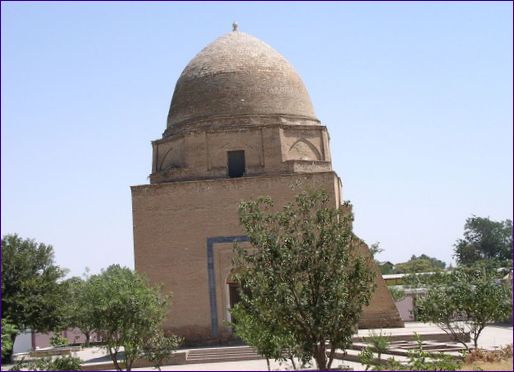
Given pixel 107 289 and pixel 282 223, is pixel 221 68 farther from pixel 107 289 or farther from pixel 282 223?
pixel 282 223

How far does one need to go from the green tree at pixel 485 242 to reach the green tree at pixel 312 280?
4527 centimetres

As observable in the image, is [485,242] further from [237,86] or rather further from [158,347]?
[158,347]

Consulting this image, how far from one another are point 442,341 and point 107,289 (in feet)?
32.0

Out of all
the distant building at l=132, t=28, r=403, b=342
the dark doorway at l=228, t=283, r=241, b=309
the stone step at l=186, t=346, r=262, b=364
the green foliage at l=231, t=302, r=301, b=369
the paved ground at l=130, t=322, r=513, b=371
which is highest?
the distant building at l=132, t=28, r=403, b=342

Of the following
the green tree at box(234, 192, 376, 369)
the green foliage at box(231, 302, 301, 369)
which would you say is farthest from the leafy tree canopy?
the green tree at box(234, 192, 376, 369)

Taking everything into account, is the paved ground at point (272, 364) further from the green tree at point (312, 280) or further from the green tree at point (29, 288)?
the green tree at point (29, 288)

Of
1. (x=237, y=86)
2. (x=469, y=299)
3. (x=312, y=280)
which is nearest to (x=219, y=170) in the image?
(x=237, y=86)

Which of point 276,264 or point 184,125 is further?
point 184,125

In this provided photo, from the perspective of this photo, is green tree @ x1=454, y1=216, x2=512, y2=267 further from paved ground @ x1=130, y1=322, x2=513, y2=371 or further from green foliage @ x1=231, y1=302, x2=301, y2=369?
green foliage @ x1=231, y1=302, x2=301, y2=369

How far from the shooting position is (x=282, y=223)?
9977mm

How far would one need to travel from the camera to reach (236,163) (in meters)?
21.5

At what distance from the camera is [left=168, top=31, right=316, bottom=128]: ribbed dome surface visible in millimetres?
22000

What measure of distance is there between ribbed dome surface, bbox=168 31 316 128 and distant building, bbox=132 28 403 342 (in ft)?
0.12

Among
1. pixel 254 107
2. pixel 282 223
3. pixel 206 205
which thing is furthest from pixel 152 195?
pixel 282 223
